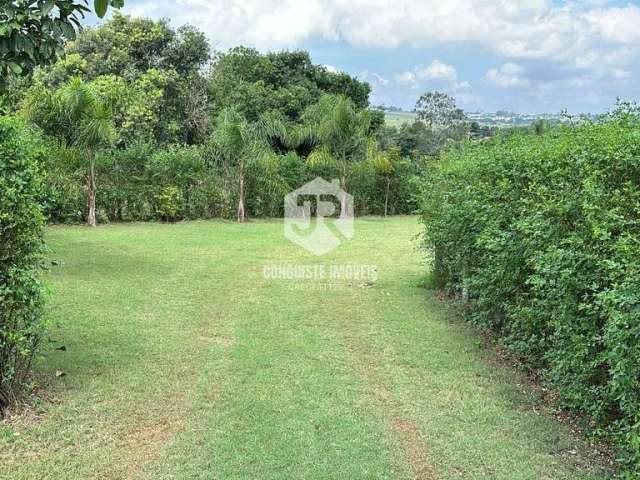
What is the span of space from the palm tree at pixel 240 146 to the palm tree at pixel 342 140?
1832mm

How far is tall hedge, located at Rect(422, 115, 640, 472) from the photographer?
2619 mm

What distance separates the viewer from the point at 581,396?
3119 mm

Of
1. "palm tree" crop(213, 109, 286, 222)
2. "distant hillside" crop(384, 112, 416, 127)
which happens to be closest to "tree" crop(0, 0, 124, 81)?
"palm tree" crop(213, 109, 286, 222)

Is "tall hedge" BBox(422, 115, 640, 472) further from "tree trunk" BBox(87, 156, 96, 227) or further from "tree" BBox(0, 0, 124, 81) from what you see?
"tree trunk" BBox(87, 156, 96, 227)

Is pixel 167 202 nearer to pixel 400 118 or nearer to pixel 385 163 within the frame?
pixel 385 163

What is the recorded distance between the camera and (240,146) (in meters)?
15.3

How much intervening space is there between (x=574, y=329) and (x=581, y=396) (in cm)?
38

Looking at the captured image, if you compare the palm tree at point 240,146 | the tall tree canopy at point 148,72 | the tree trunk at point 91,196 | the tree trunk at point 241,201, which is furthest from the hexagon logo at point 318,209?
the tall tree canopy at point 148,72

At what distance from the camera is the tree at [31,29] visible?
251cm

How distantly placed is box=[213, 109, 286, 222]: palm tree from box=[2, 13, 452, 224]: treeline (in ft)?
0.12

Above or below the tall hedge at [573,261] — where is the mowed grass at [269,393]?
below

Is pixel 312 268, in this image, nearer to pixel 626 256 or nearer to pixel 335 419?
pixel 335 419

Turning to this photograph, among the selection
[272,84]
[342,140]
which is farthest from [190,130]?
[342,140]

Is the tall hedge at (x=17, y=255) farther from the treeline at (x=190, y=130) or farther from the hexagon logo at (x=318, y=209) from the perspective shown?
the hexagon logo at (x=318, y=209)
